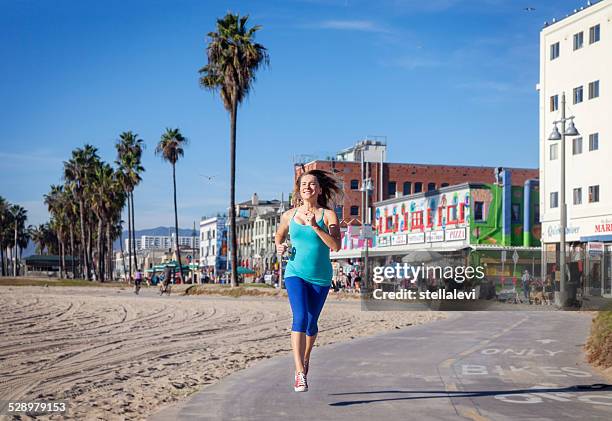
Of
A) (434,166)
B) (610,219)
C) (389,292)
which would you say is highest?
(434,166)

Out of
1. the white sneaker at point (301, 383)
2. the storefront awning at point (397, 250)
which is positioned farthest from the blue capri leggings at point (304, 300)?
the storefront awning at point (397, 250)

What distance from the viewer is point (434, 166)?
8662 cm

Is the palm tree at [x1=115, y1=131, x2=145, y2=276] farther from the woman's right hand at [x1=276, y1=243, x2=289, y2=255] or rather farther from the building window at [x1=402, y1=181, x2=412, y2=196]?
the woman's right hand at [x1=276, y1=243, x2=289, y2=255]

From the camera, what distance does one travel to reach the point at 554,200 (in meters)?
50.8

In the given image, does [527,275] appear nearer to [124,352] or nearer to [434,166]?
[124,352]

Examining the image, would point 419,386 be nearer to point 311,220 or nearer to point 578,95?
point 311,220

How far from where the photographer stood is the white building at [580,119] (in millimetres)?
45438

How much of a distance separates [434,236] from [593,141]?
59.0 ft

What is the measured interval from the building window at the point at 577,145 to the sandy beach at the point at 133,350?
25071 mm

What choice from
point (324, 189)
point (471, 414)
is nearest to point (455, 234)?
point (324, 189)

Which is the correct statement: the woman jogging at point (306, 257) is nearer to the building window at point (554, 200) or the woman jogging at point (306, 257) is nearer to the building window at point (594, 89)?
the building window at point (594, 89)

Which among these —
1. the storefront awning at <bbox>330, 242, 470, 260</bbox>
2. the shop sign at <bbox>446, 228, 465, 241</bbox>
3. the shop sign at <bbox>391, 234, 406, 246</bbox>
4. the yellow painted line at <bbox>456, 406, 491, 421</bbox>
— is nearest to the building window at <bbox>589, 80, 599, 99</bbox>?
the storefront awning at <bbox>330, 242, 470, 260</bbox>

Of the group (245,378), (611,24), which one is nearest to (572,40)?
(611,24)

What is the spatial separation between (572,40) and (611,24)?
149 inches
